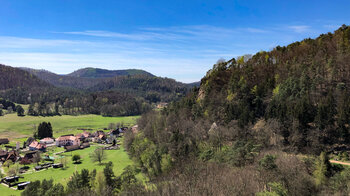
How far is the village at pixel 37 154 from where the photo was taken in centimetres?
4844

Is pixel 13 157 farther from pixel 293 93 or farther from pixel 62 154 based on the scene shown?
pixel 293 93

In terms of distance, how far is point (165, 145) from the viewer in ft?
152

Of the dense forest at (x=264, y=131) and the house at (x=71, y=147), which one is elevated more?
the dense forest at (x=264, y=131)

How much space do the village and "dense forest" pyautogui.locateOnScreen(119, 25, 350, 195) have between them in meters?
22.8

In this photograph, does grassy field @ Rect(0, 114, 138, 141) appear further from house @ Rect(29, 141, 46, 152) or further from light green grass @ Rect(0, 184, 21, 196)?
light green grass @ Rect(0, 184, 21, 196)

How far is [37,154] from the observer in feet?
196

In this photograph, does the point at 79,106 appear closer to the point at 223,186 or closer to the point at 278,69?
the point at 278,69

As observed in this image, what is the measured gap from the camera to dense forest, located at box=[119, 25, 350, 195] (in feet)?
79.3

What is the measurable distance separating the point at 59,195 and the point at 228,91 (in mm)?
47733

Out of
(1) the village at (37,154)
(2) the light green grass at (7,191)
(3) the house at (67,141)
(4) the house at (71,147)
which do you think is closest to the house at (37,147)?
(1) the village at (37,154)

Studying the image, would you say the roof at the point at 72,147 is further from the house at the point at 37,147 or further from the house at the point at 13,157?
the house at the point at 13,157

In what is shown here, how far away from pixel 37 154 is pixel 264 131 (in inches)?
2329

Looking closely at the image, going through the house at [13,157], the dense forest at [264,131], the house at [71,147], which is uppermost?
the dense forest at [264,131]

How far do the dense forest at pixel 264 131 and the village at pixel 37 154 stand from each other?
74.9 feet
